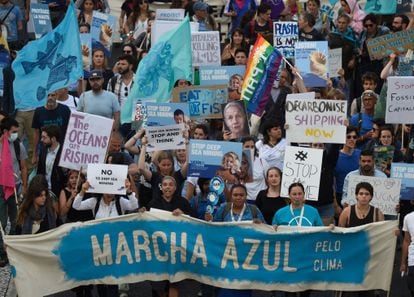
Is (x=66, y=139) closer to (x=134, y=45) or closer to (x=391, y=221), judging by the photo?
(x=391, y=221)

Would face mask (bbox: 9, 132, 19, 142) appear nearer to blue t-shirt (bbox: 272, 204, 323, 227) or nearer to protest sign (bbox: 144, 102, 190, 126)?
protest sign (bbox: 144, 102, 190, 126)

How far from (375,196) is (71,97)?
16.7ft

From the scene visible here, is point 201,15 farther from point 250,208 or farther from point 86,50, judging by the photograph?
point 250,208

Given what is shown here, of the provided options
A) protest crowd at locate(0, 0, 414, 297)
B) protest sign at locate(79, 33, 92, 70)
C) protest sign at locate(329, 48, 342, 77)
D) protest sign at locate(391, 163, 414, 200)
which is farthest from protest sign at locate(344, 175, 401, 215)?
protest sign at locate(79, 33, 92, 70)

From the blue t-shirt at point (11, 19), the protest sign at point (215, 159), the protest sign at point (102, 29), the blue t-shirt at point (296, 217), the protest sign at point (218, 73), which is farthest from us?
the blue t-shirt at point (11, 19)

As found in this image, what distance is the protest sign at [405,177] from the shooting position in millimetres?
16312

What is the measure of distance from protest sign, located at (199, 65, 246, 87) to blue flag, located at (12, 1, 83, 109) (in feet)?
6.37

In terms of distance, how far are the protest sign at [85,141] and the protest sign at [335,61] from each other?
503 cm

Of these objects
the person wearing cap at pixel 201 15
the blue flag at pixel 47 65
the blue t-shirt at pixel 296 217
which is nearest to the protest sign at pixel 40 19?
the person wearing cap at pixel 201 15

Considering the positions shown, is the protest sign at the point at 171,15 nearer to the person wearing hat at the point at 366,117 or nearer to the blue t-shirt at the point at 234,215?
the person wearing hat at the point at 366,117

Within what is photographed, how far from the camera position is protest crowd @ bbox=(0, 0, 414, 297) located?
49.8 feet

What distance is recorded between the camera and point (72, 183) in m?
15.8

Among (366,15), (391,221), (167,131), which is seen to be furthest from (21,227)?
(366,15)

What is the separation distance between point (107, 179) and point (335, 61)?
6.09 m
